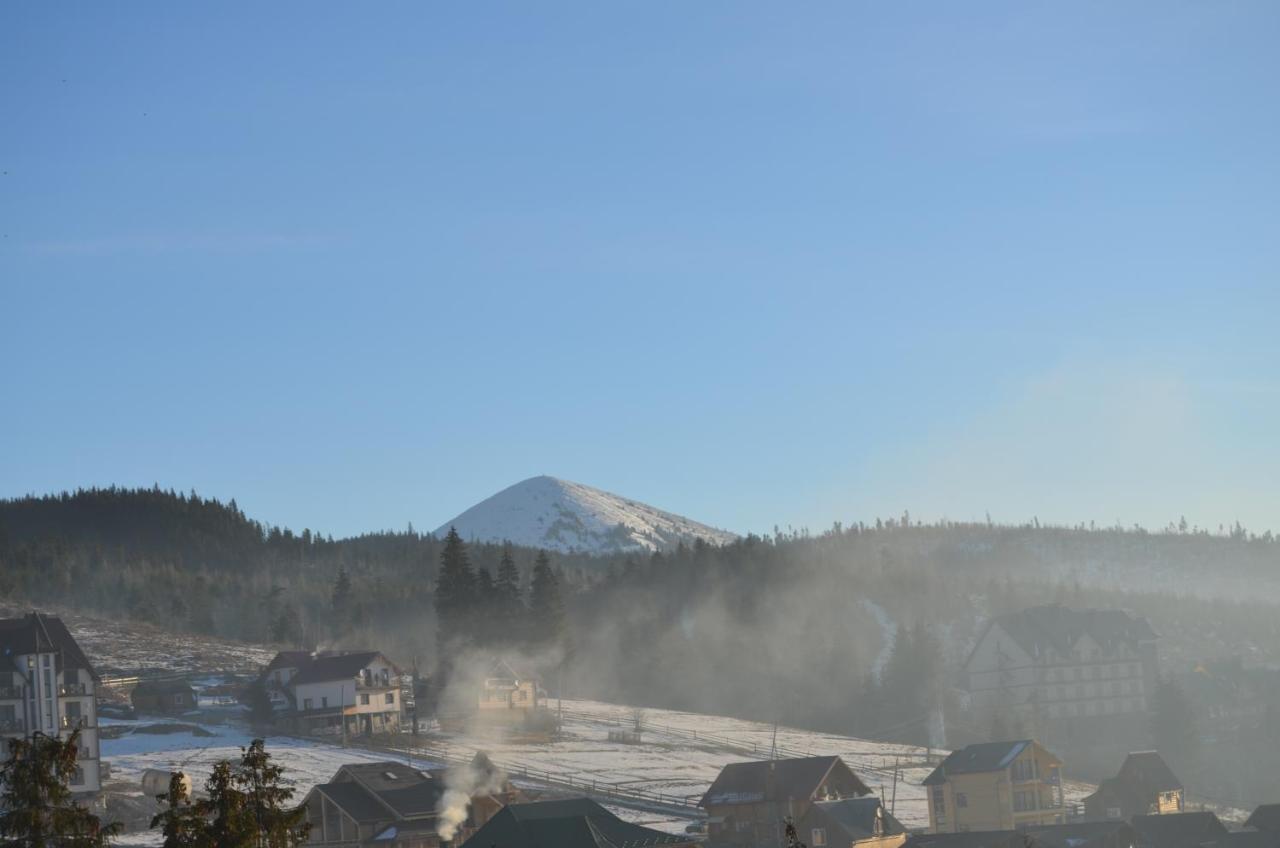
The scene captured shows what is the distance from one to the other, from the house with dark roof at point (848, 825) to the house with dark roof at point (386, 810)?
1492 cm

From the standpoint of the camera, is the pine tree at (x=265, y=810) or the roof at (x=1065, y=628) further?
the roof at (x=1065, y=628)

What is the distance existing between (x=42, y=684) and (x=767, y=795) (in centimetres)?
3906

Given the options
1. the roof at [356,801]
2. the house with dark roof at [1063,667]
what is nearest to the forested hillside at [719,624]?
the house with dark roof at [1063,667]

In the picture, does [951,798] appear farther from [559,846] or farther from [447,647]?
[447,647]

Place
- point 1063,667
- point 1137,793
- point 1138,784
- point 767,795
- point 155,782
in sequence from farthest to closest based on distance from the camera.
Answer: point 1063,667, point 1138,784, point 1137,793, point 155,782, point 767,795

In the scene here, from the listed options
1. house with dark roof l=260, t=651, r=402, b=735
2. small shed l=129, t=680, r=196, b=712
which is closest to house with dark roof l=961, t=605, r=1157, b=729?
house with dark roof l=260, t=651, r=402, b=735

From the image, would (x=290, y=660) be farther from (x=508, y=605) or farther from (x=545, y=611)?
(x=545, y=611)

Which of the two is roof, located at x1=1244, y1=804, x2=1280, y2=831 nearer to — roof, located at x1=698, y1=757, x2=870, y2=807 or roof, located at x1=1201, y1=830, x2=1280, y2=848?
roof, located at x1=1201, y1=830, x2=1280, y2=848

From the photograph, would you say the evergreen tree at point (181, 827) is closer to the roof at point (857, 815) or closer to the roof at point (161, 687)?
the roof at point (857, 815)

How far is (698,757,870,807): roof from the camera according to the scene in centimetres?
8469

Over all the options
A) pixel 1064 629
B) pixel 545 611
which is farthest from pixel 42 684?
pixel 1064 629

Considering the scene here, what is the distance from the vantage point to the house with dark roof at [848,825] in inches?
3130

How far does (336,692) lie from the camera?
114m

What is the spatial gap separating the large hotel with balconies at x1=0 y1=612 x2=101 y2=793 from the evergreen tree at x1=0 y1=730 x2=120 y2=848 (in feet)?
193
